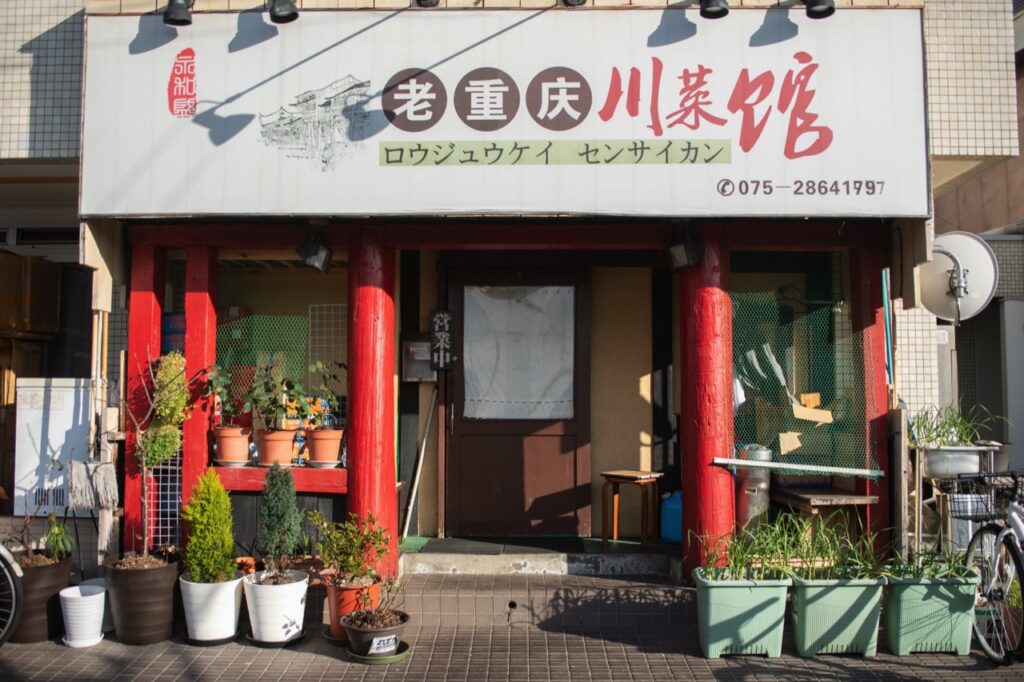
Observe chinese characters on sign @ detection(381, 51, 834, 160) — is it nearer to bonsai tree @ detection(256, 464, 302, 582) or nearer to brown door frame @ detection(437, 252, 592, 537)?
brown door frame @ detection(437, 252, 592, 537)

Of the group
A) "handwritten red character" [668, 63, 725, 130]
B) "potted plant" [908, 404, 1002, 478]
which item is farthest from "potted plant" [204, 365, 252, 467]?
"potted plant" [908, 404, 1002, 478]

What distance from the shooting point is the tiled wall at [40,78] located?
7.95 meters

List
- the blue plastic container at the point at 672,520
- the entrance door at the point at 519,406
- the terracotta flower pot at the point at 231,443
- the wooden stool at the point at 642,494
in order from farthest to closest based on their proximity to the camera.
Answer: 1. the entrance door at the point at 519,406
2. the blue plastic container at the point at 672,520
3. the wooden stool at the point at 642,494
4. the terracotta flower pot at the point at 231,443

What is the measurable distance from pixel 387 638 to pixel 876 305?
16.0 ft

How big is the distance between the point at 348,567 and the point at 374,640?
2.09 ft

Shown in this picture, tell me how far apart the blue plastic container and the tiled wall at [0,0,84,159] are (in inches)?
249

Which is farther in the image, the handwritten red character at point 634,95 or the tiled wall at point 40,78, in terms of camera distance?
the tiled wall at point 40,78

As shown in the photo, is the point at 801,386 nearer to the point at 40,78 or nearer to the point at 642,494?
the point at 642,494

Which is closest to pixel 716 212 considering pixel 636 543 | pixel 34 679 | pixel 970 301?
pixel 970 301

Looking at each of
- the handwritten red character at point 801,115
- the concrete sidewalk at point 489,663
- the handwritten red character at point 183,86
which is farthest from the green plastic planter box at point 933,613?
the handwritten red character at point 183,86

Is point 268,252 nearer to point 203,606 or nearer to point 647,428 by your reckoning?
point 203,606

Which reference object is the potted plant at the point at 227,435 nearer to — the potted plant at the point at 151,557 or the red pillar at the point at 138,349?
the potted plant at the point at 151,557

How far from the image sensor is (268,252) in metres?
8.21

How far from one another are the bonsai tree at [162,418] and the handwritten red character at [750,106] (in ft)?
16.4
